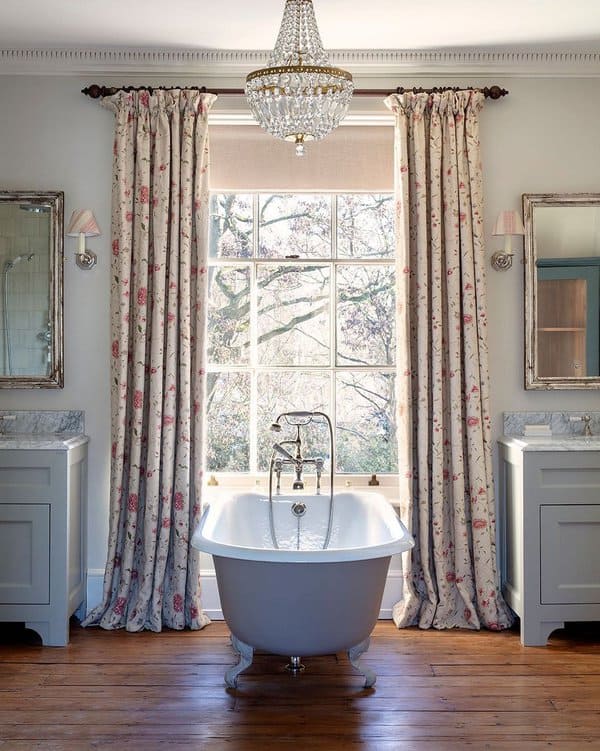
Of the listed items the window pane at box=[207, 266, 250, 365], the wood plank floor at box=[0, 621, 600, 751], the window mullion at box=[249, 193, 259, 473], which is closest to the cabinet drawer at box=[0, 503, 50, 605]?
the wood plank floor at box=[0, 621, 600, 751]

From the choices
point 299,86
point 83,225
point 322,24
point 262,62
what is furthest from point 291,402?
point 299,86

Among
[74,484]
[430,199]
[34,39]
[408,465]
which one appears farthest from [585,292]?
[34,39]

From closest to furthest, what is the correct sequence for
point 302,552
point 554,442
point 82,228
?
point 302,552 → point 554,442 → point 82,228

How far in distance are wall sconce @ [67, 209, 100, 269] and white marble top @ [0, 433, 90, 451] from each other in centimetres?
86

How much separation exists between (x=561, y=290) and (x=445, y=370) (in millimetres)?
709

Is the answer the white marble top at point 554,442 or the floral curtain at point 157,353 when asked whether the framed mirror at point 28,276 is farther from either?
the white marble top at point 554,442

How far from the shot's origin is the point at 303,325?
14.6 ft

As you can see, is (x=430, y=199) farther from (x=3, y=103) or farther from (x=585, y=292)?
(x=3, y=103)

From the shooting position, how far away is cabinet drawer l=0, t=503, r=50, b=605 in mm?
3771

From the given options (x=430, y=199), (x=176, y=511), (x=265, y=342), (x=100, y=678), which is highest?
(x=430, y=199)

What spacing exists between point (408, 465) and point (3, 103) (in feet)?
8.83

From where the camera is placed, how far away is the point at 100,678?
3.41 meters

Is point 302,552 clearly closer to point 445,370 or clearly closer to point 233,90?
point 445,370

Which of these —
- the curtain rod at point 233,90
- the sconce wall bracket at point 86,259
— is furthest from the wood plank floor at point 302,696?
the curtain rod at point 233,90
